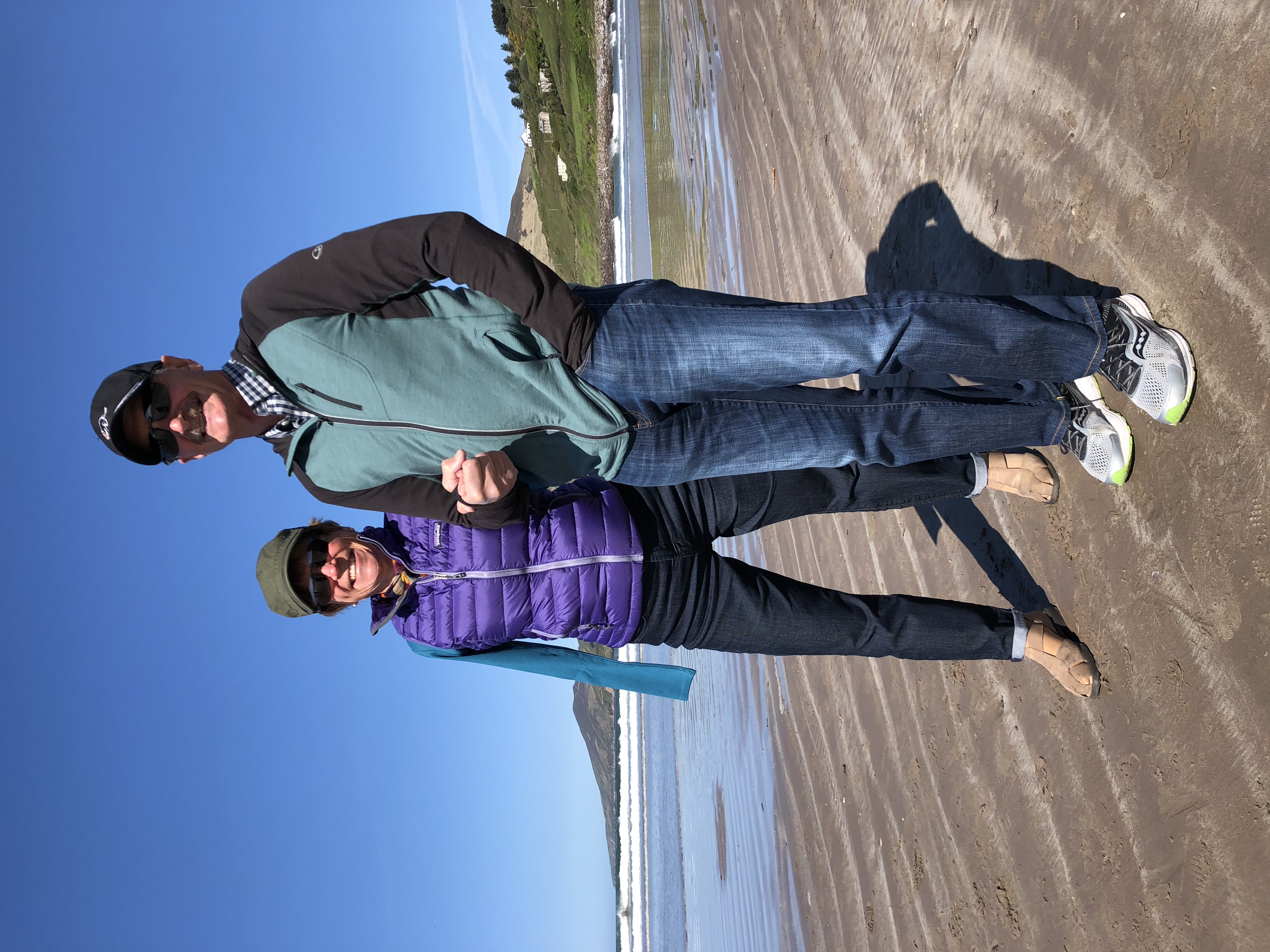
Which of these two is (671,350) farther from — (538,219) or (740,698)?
A: (538,219)

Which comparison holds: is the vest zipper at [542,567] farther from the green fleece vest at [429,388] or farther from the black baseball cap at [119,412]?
the black baseball cap at [119,412]

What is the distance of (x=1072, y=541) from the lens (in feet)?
6.71

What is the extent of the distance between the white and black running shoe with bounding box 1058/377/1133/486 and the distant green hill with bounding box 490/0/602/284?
12.8 meters

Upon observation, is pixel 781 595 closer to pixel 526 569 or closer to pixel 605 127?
pixel 526 569

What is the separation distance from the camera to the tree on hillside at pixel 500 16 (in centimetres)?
2098

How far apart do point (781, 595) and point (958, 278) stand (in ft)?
4.29

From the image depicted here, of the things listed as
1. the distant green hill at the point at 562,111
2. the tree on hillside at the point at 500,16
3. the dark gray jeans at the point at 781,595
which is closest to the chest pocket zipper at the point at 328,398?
the dark gray jeans at the point at 781,595

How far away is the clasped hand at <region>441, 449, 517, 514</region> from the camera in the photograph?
1.50 meters

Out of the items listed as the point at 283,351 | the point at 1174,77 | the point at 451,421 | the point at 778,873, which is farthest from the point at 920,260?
the point at 778,873

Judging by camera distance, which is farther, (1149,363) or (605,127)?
(605,127)

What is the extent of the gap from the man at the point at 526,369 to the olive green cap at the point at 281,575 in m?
0.16

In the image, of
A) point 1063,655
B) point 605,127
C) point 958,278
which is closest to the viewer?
point 1063,655

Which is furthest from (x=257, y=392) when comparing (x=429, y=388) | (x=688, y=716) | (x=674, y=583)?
(x=688, y=716)

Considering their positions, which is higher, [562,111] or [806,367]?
[562,111]
